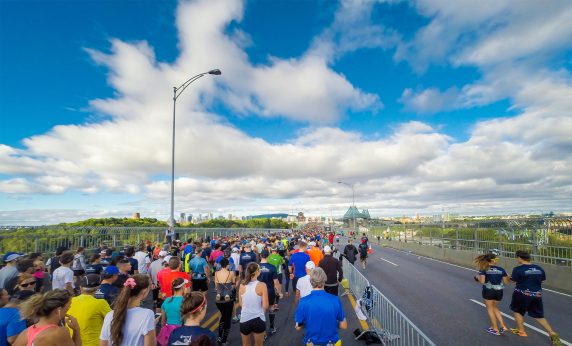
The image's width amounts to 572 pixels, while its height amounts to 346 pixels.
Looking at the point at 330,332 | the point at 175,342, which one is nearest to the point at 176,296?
the point at 175,342

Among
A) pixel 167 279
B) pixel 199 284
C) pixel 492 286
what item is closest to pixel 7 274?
pixel 167 279

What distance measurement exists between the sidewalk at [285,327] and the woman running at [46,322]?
422 cm

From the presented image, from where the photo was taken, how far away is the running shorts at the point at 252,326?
525 cm

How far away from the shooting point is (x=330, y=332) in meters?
4.25

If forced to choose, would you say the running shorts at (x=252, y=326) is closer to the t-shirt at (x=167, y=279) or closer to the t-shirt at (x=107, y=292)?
the t-shirt at (x=167, y=279)

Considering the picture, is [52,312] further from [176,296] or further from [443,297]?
[443,297]

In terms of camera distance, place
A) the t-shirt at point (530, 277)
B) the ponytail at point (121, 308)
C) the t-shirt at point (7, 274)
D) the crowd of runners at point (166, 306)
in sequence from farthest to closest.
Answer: the t-shirt at point (530, 277) → the t-shirt at point (7, 274) → the ponytail at point (121, 308) → the crowd of runners at point (166, 306)

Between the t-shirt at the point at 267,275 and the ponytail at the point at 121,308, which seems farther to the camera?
the t-shirt at the point at 267,275

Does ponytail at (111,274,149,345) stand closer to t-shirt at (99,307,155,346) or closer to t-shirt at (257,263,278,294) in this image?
t-shirt at (99,307,155,346)

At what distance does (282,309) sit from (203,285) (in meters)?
2.54

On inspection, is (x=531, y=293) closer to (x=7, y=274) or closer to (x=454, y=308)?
(x=454, y=308)

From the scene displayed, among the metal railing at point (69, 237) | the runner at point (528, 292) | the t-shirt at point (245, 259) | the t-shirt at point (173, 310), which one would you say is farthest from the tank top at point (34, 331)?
the metal railing at point (69, 237)

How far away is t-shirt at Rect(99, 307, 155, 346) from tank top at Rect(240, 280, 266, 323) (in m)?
1.90

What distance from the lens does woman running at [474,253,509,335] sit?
719 cm
